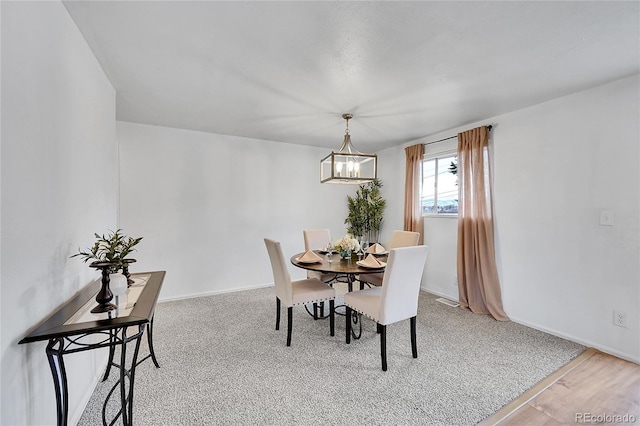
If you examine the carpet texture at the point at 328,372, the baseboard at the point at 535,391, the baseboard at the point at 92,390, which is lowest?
the baseboard at the point at 535,391

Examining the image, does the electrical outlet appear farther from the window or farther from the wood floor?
the window

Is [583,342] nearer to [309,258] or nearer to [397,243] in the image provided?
[397,243]

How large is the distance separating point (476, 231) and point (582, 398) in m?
1.88

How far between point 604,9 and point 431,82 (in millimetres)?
1095

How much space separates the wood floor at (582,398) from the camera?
5.56ft

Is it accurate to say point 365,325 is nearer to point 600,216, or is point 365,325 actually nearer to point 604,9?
point 600,216

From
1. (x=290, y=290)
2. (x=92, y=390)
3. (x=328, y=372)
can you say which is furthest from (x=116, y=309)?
(x=328, y=372)

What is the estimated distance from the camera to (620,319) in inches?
94.9

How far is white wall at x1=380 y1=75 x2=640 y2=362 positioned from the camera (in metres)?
2.38

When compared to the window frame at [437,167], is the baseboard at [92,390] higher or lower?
lower

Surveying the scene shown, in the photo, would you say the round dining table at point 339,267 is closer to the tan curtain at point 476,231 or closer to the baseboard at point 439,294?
the tan curtain at point 476,231

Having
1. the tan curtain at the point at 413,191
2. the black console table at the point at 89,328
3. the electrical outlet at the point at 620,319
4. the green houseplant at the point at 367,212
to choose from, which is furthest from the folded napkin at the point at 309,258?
the electrical outlet at the point at 620,319

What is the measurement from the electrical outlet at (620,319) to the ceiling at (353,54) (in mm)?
2067

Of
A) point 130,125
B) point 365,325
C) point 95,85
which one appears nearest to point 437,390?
point 365,325
